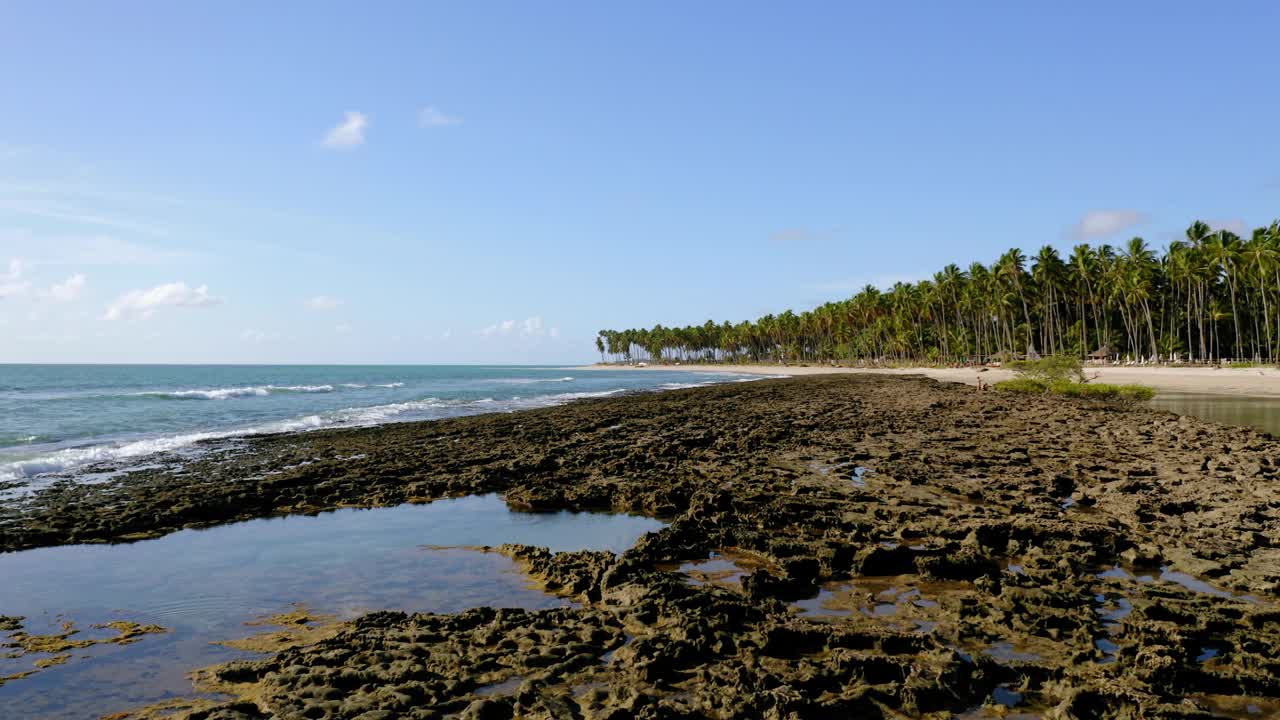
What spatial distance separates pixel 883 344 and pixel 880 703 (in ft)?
430

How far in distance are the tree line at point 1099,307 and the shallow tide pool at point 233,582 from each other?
74546 millimetres

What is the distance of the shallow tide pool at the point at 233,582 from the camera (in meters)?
5.97

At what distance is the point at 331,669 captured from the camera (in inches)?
230

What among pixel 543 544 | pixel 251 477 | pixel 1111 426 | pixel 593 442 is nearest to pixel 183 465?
pixel 251 477

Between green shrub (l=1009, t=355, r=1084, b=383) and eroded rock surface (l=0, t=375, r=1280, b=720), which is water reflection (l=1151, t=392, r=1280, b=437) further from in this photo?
eroded rock surface (l=0, t=375, r=1280, b=720)

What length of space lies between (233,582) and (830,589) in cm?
710

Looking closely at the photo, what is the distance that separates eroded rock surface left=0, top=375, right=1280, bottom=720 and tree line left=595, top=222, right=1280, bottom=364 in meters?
66.0

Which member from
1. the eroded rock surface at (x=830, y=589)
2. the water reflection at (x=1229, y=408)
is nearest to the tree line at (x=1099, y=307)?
the water reflection at (x=1229, y=408)

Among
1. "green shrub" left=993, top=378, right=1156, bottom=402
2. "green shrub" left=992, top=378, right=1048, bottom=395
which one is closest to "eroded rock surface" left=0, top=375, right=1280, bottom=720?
"green shrub" left=993, top=378, right=1156, bottom=402

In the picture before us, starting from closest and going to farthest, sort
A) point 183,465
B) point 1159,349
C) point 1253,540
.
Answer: point 1253,540 → point 183,465 → point 1159,349

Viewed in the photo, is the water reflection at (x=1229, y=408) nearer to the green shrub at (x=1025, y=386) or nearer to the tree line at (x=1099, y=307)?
the green shrub at (x=1025, y=386)

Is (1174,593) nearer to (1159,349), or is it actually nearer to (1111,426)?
(1111,426)

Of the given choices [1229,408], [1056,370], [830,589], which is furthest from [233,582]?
[1056,370]

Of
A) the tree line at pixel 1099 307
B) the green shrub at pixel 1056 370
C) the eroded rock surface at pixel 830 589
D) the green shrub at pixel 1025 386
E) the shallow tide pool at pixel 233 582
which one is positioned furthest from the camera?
the tree line at pixel 1099 307
